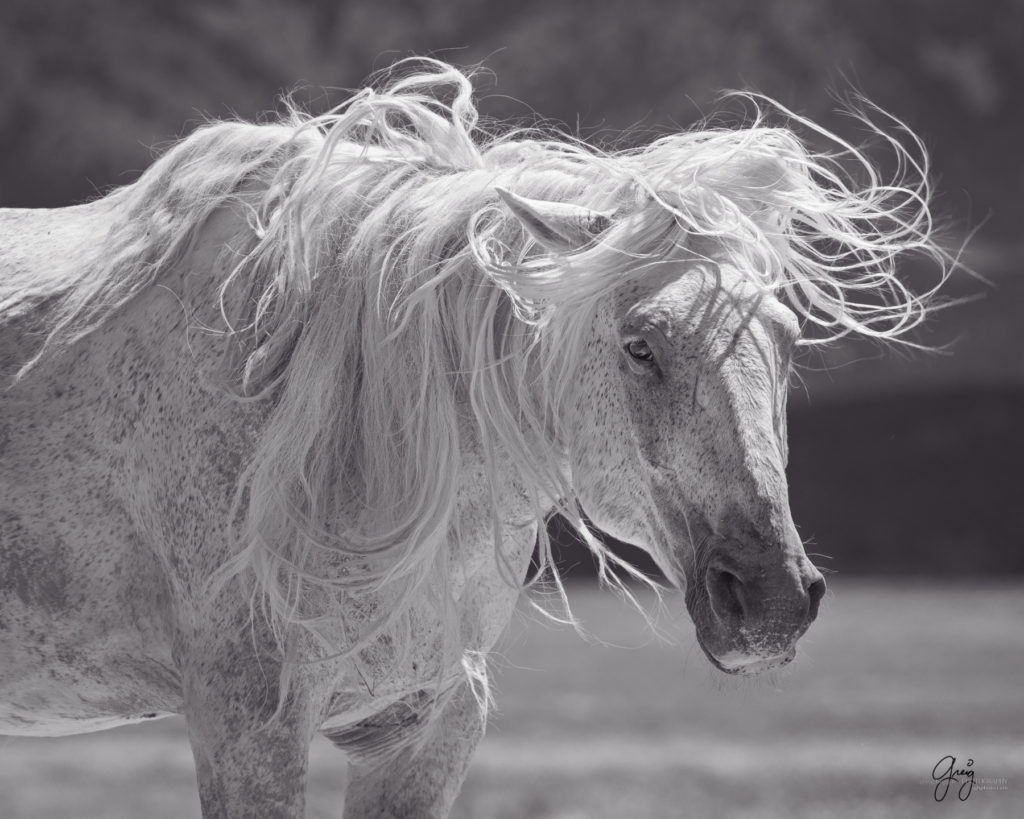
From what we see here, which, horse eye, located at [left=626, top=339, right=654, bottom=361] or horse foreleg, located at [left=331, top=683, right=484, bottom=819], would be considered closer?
horse eye, located at [left=626, top=339, right=654, bottom=361]

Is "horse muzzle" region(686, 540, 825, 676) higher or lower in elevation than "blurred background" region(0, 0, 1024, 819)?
higher

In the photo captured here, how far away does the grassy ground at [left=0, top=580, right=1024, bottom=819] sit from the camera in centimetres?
634

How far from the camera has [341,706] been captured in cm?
241

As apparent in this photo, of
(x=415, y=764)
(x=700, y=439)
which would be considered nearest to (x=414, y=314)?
(x=700, y=439)

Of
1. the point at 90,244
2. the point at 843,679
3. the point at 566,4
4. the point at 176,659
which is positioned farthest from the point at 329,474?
the point at 566,4

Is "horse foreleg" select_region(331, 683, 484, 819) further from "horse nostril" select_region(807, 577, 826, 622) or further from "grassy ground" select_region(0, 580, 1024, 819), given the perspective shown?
"horse nostril" select_region(807, 577, 826, 622)

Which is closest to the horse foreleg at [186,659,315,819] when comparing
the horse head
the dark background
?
the horse head

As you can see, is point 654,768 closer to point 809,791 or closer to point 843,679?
point 809,791

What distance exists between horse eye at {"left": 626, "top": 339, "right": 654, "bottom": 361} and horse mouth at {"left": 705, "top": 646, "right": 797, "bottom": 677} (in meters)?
0.45

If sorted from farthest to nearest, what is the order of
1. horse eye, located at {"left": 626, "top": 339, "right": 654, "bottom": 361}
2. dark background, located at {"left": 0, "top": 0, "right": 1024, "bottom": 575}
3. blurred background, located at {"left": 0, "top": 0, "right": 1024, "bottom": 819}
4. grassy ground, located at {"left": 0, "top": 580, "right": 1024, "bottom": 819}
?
1. dark background, located at {"left": 0, "top": 0, "right": 1024, "bottom": 575}
2. blurred background, located at {"left": 0, "top": 0, "right": 1024, "bottom": 819}
3. grassy ground, located at {"left": 0, "top": 580, "right": 1024, "bottom": 819}
4. horse eye, located at {"left": 626, "top": 339, "right": 654, "bottom": 361}

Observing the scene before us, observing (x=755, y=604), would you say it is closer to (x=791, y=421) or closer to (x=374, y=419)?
(x=374, y=419)

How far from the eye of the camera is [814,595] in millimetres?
2059
